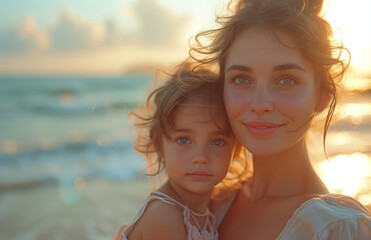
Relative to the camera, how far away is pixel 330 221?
1.75m

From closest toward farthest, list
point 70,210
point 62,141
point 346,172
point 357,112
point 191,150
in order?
point 191,150 < point 70,210 < point 346,172 < point 62,141 < point 357,112

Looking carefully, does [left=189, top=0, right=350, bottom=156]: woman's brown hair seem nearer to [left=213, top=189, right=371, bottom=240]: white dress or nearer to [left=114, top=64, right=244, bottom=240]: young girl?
[left=114, top=64, right=244, bottom=240]: young girl

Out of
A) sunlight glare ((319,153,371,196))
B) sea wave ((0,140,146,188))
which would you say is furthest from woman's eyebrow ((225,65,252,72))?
sea wave ((0,140,146,188))

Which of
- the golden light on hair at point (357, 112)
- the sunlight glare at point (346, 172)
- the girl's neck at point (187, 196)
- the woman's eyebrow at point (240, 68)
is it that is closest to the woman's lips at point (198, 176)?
the girl's neck at point (187, 196)

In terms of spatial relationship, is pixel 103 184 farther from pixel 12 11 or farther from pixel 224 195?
pixel 12 11

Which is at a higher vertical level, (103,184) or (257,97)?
(257,97)

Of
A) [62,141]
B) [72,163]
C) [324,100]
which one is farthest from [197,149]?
[62,141]

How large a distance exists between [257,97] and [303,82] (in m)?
0.27

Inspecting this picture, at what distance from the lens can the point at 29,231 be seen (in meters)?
5.72

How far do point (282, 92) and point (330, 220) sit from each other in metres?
0.72

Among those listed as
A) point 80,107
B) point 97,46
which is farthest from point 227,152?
point 97,46

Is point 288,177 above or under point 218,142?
under

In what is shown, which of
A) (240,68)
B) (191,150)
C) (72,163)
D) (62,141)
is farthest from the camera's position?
(62,141)

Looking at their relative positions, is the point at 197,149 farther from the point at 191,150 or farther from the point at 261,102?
the point at 261,102
